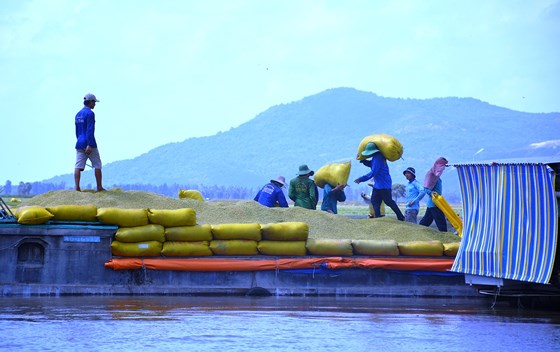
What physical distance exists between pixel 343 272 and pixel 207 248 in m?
2.24

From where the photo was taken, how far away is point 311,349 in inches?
426

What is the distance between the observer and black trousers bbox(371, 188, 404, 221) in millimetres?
20688

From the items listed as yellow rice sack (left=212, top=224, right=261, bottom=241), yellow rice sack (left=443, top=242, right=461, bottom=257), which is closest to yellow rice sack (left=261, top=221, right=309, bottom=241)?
yellow rice sack (left=212, top=224, right=261, bottom=241)

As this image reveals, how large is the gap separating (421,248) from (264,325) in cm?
584

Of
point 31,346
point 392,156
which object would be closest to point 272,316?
point 31,346

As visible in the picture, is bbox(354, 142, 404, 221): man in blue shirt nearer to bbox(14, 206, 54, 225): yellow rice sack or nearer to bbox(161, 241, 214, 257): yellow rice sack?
bbox(161, 241, 214, 257): yellow rice sack

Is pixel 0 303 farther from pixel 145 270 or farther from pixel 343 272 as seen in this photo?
pixel 343 272

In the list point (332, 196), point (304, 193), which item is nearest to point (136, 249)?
point (304, 193)

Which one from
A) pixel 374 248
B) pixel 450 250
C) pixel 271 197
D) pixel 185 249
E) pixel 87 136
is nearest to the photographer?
pixel 185 249

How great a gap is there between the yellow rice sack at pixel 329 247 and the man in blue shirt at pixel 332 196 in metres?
4.32

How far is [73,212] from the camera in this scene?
17125 millimetres

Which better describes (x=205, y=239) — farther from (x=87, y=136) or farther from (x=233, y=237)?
(x=87, y=136)

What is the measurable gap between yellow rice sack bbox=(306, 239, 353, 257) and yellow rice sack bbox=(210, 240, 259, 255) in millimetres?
948

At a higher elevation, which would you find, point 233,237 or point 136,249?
point 233,237
